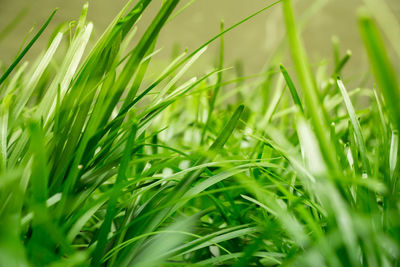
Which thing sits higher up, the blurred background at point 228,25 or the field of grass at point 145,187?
the blurred background at point 228,25

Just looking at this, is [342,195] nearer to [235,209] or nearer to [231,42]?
[235,209]

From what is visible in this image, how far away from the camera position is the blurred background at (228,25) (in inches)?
46.5

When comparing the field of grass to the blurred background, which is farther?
the blurred background

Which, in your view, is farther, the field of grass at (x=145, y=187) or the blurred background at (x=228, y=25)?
the blurred background at (x=228, y=25)

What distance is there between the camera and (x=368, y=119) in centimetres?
69

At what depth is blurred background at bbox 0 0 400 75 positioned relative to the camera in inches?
46.5

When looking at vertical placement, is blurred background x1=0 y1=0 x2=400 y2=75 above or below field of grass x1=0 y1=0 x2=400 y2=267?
above

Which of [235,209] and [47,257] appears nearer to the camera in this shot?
[47,257]

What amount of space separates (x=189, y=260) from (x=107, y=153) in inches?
4.4

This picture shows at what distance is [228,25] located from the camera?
133 centimetres

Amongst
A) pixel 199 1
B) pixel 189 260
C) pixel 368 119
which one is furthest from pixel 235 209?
pixel 199 1

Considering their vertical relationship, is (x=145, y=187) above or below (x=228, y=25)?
below

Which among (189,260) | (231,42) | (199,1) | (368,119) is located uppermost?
(199,1)

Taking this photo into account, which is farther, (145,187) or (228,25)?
(228,25)
